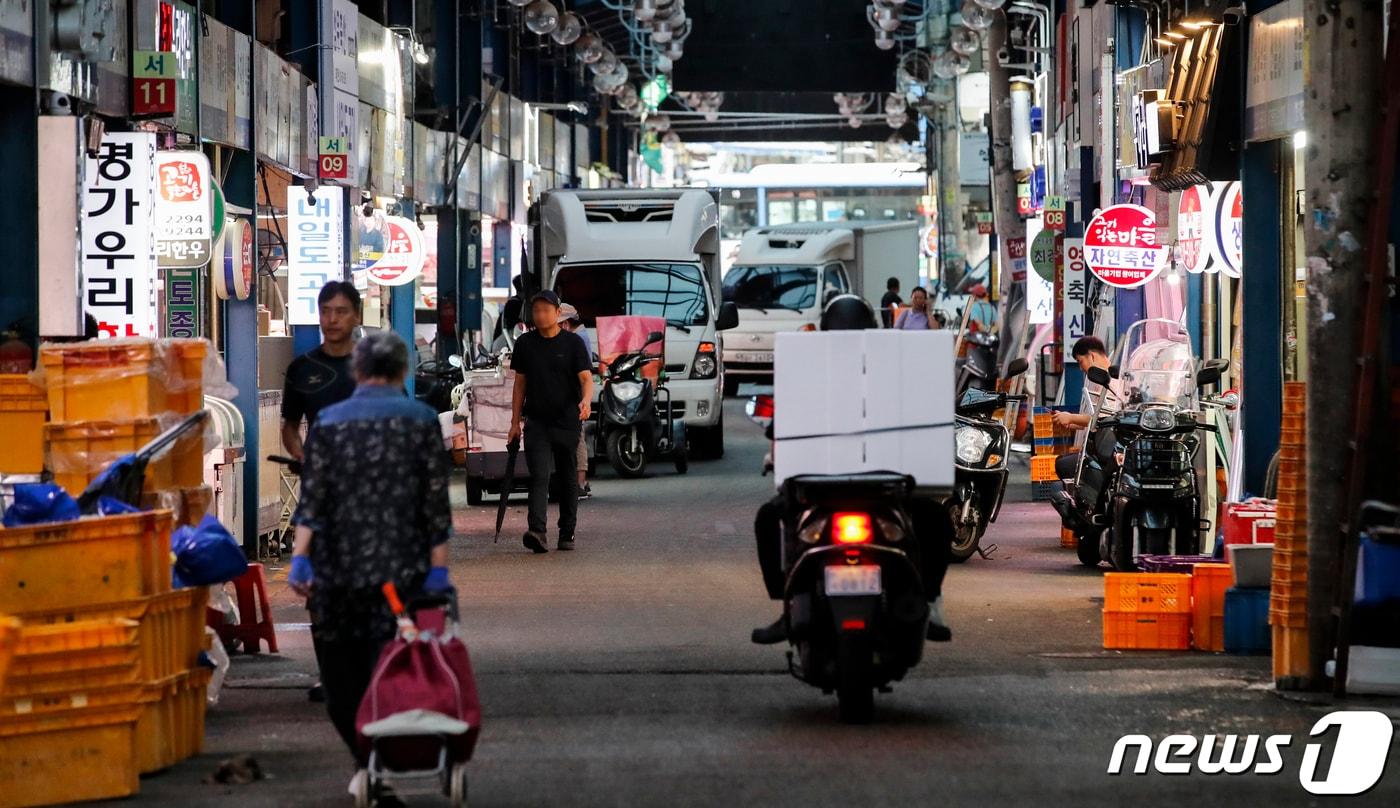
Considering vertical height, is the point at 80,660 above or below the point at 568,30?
below

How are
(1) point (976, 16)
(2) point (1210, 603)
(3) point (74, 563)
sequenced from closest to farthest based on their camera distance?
(3) point (74, 563), (2) point (1210, 603), (1) point (976, 16)

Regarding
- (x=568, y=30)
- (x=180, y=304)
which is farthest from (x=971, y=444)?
(x=568, y=30)

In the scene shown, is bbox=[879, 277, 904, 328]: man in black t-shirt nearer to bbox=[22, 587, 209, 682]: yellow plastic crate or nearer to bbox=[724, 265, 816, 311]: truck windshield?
bbox=[724, 265, 816, 311]: truck windshield

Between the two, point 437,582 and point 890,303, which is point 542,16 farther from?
point 437,582

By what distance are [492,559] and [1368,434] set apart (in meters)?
8.35

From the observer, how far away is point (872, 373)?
9.77 m

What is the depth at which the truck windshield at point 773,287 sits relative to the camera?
4459 centimetres

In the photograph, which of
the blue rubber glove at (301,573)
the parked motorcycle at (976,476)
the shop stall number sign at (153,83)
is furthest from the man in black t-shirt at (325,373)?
the parked motorcycle at (976,476)

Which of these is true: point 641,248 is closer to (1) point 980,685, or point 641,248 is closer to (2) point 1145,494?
(2) point 1145,494

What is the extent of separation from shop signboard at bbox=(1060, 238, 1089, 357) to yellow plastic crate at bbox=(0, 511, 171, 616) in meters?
19.0

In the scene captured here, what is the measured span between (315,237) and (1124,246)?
8.33 meters

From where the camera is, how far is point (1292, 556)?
10.6m

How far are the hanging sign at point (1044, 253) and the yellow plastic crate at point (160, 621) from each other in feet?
72.2

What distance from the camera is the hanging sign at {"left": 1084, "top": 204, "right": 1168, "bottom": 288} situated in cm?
2305
